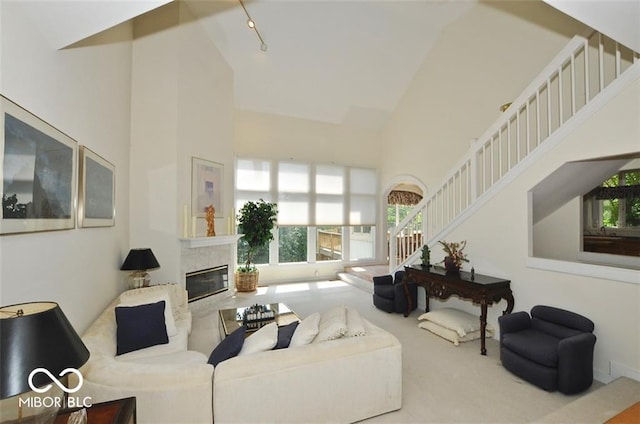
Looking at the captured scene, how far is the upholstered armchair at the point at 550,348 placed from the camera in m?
2.57

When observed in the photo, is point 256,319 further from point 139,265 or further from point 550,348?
point 550,348

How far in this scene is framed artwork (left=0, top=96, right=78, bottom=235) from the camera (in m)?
1.50

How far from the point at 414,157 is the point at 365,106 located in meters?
1.88

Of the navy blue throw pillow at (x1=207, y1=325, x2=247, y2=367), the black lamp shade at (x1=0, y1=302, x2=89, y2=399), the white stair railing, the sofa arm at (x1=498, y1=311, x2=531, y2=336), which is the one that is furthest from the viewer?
the white stair railing

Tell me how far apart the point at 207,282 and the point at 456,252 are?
430 cm

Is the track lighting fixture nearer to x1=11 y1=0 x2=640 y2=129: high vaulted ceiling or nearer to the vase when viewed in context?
x1=11 y1=0 x2=640 y2=129: high vaulted ceiling

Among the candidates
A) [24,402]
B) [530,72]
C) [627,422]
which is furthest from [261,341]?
[530,72]

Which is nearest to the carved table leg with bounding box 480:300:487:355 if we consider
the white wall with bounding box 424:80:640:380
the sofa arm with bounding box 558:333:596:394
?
the white wall with bounding box 424:80:640:380

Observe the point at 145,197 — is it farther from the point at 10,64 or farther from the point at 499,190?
the point at 499,190

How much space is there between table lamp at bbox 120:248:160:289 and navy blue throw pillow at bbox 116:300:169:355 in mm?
969

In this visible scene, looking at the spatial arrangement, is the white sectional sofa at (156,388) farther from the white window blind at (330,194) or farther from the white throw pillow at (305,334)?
the white window blind at (330,194)

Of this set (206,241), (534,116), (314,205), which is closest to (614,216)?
(534,116)

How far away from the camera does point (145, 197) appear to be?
4477 mm

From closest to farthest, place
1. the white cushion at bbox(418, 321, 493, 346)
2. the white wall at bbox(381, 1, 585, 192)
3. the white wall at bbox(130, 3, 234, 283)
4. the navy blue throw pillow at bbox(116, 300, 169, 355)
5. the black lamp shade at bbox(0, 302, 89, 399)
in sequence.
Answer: the black lamp shade at bbox(0, 302, 89, 399) < the navy blue throw pillow at bbox(116, 300, 169, 355) < the white cushion at bbox(418, 321, 493, 346) < the white wall at bbox(130, 3, 234, 283) < the white wall at bbox(381, 1, 585, 192)
